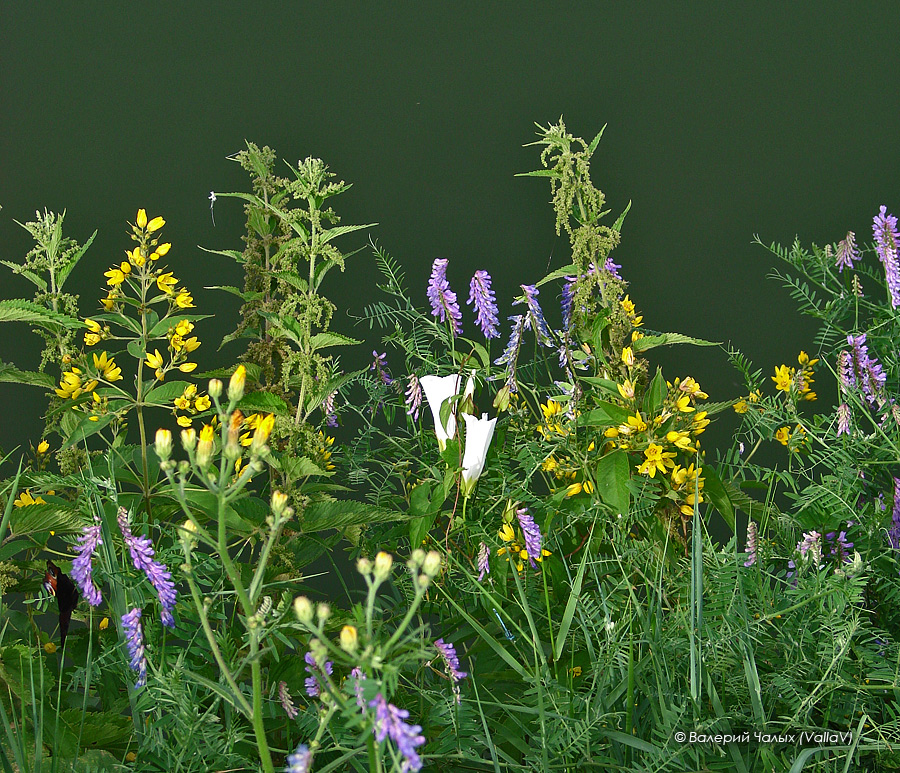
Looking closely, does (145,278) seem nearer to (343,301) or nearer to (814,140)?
(343,301)

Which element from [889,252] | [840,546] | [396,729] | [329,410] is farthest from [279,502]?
[889,252]

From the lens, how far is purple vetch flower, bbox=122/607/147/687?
93 centimetres

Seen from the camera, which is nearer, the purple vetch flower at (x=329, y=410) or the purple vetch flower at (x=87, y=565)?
the purple vetch flower at (x=87, y=565)

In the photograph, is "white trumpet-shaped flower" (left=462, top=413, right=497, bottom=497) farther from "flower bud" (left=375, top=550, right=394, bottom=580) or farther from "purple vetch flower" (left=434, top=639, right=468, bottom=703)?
"flower bud" (left=375, top=550, right=394, bottom=580)

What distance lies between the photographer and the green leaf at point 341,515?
3.70ft

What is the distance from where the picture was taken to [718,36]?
106 inches

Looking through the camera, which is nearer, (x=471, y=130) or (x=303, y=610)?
(x=303, y=610)

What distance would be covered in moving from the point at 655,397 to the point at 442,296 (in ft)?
1.18

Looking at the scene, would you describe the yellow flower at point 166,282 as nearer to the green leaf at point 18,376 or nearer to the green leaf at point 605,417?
the green leaf at point 18,376

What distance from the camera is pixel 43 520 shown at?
1106 millimetres

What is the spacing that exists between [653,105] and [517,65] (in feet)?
1.36

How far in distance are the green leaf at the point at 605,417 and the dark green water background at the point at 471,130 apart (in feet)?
4.48

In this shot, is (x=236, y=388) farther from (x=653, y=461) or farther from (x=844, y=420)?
(x=844, y=420)

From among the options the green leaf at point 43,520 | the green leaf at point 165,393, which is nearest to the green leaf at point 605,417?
the green leaf at point 165,393
